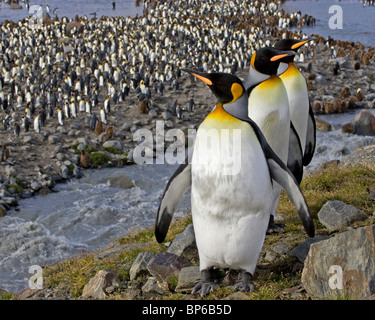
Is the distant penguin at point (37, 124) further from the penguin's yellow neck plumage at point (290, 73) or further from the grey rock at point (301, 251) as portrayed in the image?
the grey rock at point (301, 251)

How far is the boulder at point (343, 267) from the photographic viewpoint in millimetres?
3762

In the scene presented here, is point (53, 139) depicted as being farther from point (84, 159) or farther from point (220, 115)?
point (220, 115)

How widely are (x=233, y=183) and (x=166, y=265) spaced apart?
3.85ft

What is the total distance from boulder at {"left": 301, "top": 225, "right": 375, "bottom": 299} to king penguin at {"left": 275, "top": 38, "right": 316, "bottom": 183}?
1872 millimetres

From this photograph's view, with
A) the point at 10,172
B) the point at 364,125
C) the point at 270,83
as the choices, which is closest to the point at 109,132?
the point at 10,172

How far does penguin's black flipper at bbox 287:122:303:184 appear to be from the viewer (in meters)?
5.75

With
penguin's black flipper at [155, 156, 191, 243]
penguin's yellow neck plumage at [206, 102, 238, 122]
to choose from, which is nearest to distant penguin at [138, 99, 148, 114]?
penguin's black flipper at [155, 156, 191, 243]

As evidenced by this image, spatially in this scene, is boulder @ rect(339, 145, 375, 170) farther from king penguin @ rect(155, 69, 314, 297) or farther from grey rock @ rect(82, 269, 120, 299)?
grey rock @ rect(82, 269, 120, 299)

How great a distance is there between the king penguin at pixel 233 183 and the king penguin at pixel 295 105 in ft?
5.21

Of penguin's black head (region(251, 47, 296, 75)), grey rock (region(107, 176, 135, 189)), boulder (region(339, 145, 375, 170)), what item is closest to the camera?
penguin's black head (region(251, 47, 296, 75))

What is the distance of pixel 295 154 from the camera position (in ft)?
19.1

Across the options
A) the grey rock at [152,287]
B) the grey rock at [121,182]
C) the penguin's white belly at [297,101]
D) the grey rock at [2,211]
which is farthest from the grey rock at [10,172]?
the grey rock at [152,287]

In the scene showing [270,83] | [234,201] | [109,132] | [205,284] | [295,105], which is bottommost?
[109,132]
